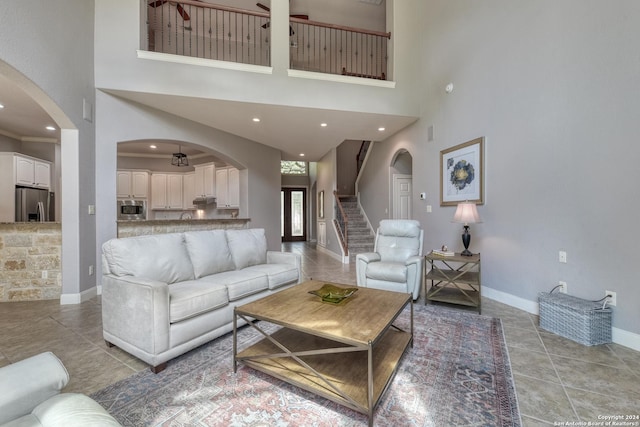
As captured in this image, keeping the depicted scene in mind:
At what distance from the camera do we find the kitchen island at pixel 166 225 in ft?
13.0

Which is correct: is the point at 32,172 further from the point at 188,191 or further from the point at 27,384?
the point at 27,384

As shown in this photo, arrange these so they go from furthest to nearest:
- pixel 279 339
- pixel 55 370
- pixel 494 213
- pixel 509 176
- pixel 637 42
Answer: pixel 494 213, pixel 509 176, pixel 637 42, pixel 279 339, pixel 55 370

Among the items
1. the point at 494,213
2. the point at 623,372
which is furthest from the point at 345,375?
the point at 494,213

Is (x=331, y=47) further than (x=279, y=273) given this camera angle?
Yes

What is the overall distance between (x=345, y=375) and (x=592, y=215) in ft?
8.71

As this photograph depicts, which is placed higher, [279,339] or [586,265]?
[586,265]

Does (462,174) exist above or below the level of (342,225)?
above

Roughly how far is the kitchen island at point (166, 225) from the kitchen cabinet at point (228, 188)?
1061mm

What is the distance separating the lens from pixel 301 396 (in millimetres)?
1586

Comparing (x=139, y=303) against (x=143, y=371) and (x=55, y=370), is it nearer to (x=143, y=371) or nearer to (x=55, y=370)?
(x=143, y=371)

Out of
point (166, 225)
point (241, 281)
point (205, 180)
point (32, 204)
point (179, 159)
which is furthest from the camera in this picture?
point (205, 180)

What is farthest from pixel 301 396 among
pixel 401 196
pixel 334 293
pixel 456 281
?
pixel 401 196

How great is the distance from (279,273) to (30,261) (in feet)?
10.9

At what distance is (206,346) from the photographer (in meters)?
2.19
